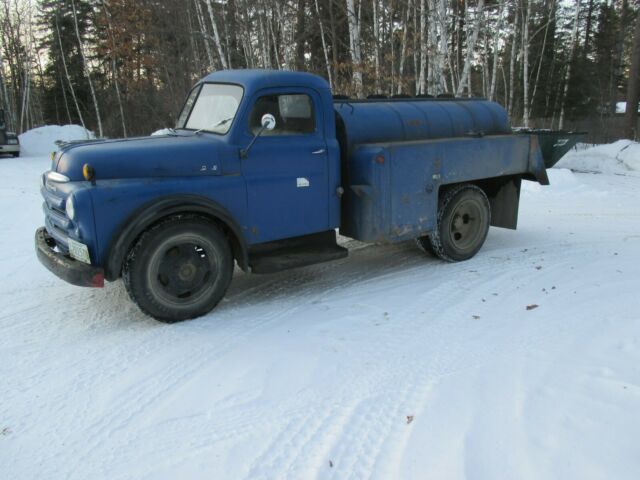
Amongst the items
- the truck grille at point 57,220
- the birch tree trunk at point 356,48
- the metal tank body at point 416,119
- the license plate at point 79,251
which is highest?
the birch tree trunk at point 356,48

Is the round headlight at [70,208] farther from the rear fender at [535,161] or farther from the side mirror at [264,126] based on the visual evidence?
the rear fender at [535,161]

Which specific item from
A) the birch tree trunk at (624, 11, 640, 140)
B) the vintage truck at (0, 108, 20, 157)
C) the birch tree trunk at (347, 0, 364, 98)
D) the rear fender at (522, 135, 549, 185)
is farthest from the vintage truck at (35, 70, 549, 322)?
the vintage truck at (0, 108, 20, 157)

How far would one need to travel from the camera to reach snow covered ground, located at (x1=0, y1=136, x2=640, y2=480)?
2.82m

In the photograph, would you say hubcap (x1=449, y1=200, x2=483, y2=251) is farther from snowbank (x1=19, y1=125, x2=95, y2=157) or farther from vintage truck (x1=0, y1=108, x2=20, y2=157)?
snowbank (x1=19, y1=125, x2=95, y2=157)

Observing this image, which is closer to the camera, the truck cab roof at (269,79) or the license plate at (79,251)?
the license plate at (79,251)

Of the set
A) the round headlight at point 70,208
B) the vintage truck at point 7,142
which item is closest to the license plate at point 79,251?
the round headlight at point 70,208

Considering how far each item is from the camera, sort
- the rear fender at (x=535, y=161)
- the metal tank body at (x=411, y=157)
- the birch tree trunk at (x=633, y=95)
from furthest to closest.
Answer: the birch tree trunk at (x=633, y=95), the rear fender at (x=535, y=161), the metal tank body at (x=411, y=157)

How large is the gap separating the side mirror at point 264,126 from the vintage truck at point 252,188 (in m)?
0.01

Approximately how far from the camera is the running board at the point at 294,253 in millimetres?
4977

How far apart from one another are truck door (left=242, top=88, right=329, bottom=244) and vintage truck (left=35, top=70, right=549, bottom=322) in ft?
0.04

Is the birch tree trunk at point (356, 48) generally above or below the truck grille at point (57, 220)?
above

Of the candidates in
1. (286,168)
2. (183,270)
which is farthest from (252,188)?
(183,270)

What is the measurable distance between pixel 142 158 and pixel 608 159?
1438 cm

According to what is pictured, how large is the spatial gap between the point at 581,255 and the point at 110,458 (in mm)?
5585
